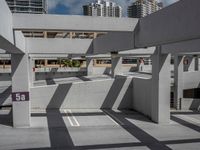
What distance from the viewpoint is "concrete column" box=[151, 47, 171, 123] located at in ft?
47.0

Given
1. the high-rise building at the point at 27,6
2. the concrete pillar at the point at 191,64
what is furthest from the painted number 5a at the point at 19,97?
the high-rise building at the point at 27,6

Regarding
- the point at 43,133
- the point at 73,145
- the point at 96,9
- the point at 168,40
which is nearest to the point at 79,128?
the point at 43,133

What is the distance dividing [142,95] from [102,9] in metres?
46.1

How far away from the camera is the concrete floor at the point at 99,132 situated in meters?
10.6

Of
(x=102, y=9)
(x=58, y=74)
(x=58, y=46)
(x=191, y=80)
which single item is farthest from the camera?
(x=102, y=9)

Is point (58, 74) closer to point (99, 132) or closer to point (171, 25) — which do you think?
point (99, 132)

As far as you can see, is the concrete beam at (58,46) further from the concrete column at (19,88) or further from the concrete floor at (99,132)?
the concrete floor at (99,132)

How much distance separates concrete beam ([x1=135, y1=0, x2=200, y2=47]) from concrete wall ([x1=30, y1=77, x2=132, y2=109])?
8511 millimetres

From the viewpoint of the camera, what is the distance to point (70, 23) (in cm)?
1003

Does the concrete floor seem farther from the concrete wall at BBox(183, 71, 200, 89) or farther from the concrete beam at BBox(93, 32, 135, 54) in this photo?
the concrete wall at BBox(183, 71, 200, 89)

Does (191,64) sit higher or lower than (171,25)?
lower

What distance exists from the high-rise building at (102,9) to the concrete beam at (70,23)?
4825 cm

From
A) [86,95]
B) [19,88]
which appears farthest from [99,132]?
[86,95]

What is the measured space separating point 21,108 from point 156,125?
21.8ft
